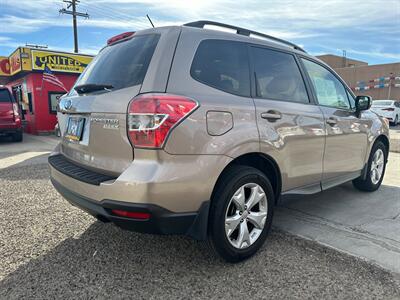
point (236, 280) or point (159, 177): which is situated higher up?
point (159, 177)

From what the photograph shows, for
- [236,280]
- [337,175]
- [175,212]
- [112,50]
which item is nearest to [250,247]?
[236,280]

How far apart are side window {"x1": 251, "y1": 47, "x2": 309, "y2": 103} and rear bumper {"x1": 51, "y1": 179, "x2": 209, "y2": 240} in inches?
47.1

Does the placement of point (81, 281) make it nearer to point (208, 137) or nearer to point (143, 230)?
point (143, 230)

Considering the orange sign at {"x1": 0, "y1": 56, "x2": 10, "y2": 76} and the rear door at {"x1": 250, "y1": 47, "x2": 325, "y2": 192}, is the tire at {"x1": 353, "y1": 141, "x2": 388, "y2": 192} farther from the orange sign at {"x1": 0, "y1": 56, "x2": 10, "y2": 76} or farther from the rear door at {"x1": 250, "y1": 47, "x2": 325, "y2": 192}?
the orange sign at {"x1": 0, "y1": 56, "x2": 10, "y2": 76}

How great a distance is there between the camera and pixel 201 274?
8.64 ft

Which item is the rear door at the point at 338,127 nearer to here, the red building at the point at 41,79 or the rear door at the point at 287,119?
the rear door at the point at 287,119

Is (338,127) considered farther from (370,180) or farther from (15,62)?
(15,62)

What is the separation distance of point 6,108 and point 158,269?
1096 cm

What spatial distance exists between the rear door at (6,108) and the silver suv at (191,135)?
31.8 feet

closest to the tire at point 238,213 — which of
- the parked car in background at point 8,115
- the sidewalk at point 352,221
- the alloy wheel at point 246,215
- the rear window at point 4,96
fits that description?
the alloy wheel at point 246,215

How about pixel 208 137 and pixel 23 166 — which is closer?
pixel 208 137

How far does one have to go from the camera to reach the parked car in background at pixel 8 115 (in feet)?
37.2

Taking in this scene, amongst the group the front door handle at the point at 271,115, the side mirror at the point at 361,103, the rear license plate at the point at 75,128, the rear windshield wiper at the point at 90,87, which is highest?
the rear windshield wiper at the point at 90,87

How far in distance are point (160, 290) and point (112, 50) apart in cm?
200
